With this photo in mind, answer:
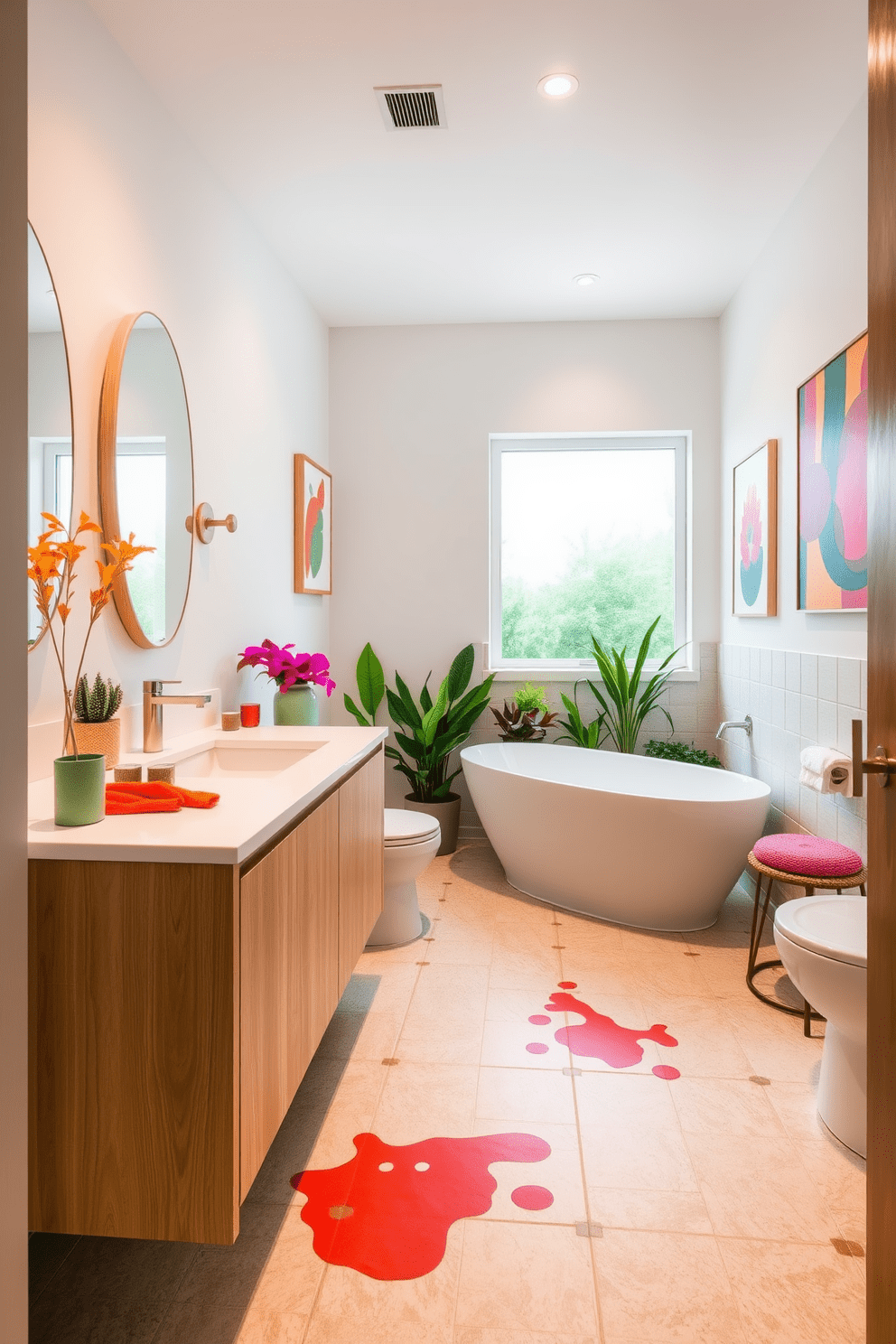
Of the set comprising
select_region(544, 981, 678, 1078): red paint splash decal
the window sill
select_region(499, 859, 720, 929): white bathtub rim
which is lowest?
select_region(544, 981, 678, 1078): red paint splash decal

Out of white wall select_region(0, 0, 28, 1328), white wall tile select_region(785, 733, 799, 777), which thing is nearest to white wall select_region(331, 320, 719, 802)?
white wall tile select_region(785, 733, 799, 777)

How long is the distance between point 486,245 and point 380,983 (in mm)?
2789

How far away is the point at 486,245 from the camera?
3.43 meters

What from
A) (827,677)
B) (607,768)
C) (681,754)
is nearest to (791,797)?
(827,677)

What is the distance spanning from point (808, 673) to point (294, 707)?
180 centimetres

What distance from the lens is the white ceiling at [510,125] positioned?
216 centimetres

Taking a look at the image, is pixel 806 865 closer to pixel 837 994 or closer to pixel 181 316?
pixel 837 994

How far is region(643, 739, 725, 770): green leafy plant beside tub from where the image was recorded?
3.95 m

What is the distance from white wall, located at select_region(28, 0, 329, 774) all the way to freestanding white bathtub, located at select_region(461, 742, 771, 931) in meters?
1.08

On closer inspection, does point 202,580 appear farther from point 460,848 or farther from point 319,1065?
point 460,848

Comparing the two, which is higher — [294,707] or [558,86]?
[558,86]

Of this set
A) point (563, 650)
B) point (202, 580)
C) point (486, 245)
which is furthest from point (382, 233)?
point (563, 650)

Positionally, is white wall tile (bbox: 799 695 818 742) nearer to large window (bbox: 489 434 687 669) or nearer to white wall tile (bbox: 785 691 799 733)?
white wall tile (bbox: 785 691 799 733)

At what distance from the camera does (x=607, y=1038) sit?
2.42 metres
